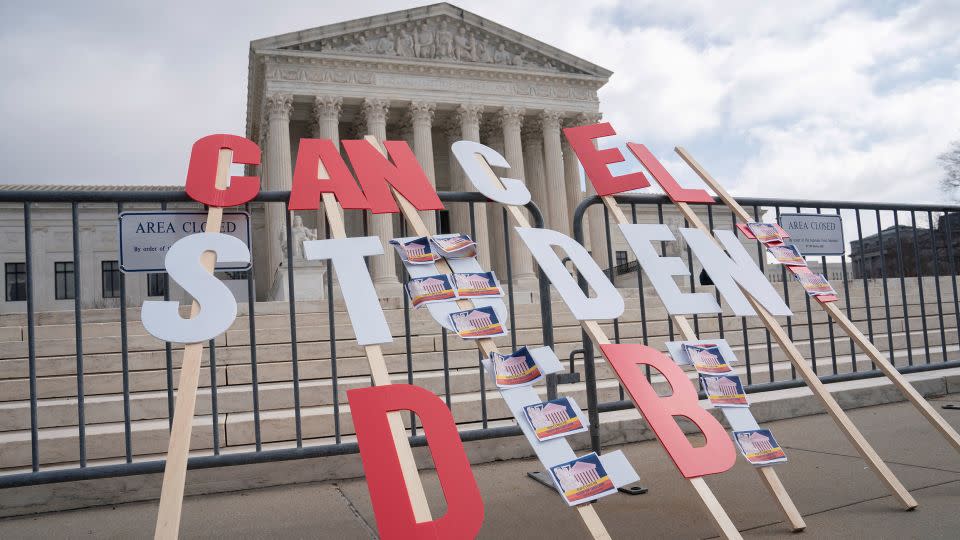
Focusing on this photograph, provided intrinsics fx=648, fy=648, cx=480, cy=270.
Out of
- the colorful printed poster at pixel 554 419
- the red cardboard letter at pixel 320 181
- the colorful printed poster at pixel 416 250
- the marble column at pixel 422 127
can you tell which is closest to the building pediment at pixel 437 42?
the marble column at pixel 422 127

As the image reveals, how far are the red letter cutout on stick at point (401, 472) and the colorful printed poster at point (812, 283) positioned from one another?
244 cm

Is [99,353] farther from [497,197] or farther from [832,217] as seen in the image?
[832,217]

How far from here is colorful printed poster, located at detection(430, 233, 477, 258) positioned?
3102 millimetres

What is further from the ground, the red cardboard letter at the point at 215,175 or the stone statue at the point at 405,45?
the stone statue at the point at 405,45

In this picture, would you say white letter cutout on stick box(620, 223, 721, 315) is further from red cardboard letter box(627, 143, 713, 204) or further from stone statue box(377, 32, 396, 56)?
stone statue box(377, 32, 396, 56)

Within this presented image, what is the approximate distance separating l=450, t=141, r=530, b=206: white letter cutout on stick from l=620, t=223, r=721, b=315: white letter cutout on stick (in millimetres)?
613

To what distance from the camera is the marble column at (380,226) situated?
93.9ft

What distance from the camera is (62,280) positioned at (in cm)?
3403

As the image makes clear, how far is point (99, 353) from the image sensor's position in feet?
18.5

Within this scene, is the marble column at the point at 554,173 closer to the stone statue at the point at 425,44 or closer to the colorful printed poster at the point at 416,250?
the stone statue at the point at 425,44

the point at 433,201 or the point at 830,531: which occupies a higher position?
the point at 433,201

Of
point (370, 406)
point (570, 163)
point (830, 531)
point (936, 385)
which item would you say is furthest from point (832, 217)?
point (570, 163)

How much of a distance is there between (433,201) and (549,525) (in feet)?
5.63

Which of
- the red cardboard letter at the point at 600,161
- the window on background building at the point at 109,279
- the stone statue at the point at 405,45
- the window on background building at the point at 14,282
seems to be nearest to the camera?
the red cardboard letter at the point at 600,161
